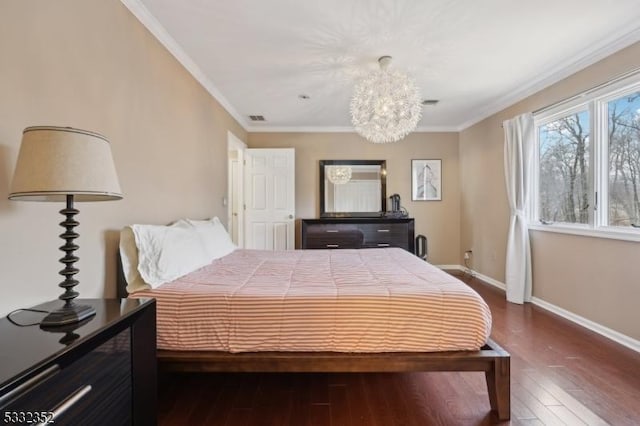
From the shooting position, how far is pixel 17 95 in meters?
1.26

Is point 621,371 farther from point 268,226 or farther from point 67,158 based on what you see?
point 268,226

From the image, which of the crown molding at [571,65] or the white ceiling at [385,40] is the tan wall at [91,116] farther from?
the crown molding at [571,65]

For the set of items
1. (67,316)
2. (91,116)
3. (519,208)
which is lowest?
(67,316)

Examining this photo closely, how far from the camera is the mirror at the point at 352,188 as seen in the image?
203 inches

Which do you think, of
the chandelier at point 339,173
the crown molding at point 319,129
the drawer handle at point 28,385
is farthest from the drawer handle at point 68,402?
the crown molding at point 319,129

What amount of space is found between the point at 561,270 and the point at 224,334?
3.32 meters

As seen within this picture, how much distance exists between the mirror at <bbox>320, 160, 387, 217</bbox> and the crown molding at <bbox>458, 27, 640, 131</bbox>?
6.23 ft

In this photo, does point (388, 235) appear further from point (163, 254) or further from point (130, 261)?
point (130, 261)

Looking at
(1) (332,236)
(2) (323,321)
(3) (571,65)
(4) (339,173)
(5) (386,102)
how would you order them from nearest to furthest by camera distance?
(2) (323,321) → (5) (386,102) → (3) (571,65) → (1) (332,236) → (4) (339,173)

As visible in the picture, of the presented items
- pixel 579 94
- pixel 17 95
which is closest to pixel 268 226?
pixel 17 95

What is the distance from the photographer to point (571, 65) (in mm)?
2854

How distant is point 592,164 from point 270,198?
401 centimetres

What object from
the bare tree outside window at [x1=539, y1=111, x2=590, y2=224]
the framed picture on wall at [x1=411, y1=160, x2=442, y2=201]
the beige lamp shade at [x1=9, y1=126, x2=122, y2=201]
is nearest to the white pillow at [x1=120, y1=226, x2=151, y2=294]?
the beige lamp shade at [x1=9, y1=126, x2=122, y2=201]

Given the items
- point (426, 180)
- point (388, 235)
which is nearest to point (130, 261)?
point (388, 235)
